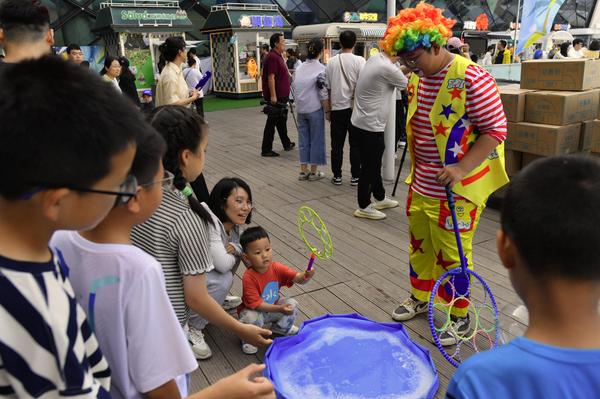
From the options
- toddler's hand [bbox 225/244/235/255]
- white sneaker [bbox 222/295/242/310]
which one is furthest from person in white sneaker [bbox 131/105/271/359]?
white sneaker [bbox 222/295/242/310]

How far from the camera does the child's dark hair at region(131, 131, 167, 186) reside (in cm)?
107

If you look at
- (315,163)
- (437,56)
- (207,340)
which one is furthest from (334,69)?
(207,340)

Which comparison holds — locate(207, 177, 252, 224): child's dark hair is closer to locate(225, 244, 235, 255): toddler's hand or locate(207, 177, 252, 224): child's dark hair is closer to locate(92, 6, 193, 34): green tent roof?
locate(225, 244, 235, 255): toddler's hand

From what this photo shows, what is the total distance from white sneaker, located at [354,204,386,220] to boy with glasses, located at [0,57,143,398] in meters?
4.22

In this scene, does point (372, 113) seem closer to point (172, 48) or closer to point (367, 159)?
point (367, 159)

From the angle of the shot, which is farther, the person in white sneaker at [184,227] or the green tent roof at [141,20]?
the green tent roof at [141,20]

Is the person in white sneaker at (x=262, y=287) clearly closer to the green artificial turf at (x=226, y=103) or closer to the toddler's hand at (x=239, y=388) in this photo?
the toddler's hand at (x=239, y=388)

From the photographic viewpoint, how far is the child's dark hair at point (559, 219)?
892mm

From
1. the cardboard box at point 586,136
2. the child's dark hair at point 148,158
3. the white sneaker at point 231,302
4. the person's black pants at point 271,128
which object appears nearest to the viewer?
the child's dark hair at point 148,158

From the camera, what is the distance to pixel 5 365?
765 millimetres

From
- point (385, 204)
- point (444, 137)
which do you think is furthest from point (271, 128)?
point (444, 137)

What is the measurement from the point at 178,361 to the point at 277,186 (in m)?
5.17

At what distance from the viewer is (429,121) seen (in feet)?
8.98

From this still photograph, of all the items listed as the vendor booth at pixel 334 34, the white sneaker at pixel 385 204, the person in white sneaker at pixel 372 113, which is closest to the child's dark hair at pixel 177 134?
the person in white sneaker at pixel 372 113
